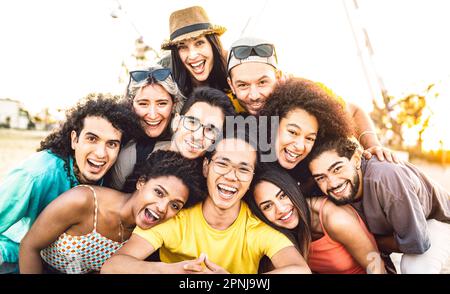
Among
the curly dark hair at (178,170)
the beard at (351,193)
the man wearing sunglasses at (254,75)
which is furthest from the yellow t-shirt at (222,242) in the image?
the man wearing sunglasses at (254,75)

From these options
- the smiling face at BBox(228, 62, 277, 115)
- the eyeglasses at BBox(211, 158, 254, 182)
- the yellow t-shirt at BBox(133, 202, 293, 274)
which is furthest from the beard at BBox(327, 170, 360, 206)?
the smiling face at BBox(228, 62, 277, 115)

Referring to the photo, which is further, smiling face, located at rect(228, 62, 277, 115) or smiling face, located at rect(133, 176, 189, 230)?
smiling face, located at rect(228, 62, 277, 115)

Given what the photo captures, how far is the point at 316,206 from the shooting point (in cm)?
295

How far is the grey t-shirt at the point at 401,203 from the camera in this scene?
8.87 ft

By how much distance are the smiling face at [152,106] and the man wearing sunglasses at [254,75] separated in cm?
57

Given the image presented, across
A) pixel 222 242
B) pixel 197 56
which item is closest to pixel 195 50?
pixel 197 56

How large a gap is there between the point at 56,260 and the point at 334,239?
201 centimetres

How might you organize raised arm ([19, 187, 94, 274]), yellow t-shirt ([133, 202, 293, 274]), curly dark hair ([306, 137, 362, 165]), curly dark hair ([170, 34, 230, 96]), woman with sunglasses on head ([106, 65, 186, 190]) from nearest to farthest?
raised arm ([19, 187, 94, 274]) → yellow t-shirt ([133, 202, 293, 274]) → curly dark hair ([306, 137, 362, 165]) → woman with sunglasses on head ([106, 65, 186, 190]) → curly dark hair ([170, 34, 230, 96])

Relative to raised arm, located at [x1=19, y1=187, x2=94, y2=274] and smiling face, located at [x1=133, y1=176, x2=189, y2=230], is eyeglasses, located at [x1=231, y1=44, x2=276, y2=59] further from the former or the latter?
raised arm, located at [x1=19, y1=187, x2=94, y2=274]

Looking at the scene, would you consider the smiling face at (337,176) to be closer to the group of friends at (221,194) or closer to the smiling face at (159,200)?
the group of friends at (221,194)

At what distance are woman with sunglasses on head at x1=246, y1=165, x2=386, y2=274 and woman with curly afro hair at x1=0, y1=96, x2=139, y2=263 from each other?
1.12m

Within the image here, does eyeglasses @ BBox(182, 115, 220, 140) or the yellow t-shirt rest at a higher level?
eyeglasses @ BBox(182, 115, 220, 140)

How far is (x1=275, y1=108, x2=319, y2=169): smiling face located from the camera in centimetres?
288
